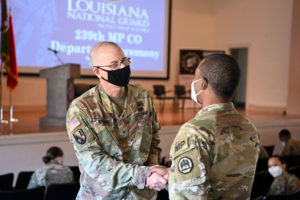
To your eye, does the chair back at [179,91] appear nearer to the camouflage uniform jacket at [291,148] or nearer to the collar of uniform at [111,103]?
the camouflage uniform jacket at [291,148]

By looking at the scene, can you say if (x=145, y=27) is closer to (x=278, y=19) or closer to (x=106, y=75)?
(x=278, y=19)

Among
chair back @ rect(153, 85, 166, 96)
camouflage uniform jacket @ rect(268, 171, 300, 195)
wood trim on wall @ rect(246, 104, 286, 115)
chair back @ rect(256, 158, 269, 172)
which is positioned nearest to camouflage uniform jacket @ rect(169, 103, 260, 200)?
camouflage uniform jacket @ rect(268, 171, 300, 195)

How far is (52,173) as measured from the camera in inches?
153

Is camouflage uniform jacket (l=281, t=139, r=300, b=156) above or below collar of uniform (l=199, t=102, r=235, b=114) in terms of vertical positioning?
below

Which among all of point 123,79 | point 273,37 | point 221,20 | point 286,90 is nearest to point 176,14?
point 221,20

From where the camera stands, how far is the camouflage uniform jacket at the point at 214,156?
1262 millimetres

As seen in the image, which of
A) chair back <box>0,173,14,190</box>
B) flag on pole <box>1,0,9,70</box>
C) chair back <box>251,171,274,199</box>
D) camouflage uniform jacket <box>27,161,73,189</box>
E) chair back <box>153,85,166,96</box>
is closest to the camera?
chair back <box>0,173,14,190</box>

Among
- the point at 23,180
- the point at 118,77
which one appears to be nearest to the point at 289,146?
the point at 23,180

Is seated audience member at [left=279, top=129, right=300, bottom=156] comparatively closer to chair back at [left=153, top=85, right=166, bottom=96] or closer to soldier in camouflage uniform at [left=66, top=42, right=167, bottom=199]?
soldier in camouflage uniform at [left=66, top=42, right=167, bottom=199]

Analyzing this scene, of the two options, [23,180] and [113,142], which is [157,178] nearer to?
[113,142]

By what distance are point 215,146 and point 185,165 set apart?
13cm

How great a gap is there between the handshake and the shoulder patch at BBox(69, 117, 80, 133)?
0.41 metres

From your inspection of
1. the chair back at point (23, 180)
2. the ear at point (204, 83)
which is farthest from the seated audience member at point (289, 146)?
the ear at point (204, 83)

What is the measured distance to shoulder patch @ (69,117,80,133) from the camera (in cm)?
178
